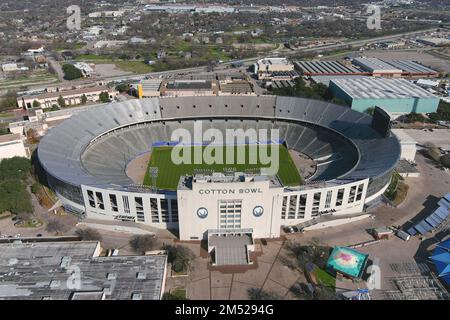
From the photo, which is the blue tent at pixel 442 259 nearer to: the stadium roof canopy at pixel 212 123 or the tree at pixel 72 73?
the stadium roof canopy at pixel 212 123

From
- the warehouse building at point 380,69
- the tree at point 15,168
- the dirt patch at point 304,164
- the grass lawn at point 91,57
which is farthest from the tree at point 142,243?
the grass lawn at point 91,57

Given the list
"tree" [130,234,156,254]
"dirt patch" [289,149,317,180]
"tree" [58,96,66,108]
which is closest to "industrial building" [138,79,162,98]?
"tree" [58,96,66,108]

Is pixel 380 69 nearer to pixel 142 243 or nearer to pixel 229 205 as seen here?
pixel 229 205

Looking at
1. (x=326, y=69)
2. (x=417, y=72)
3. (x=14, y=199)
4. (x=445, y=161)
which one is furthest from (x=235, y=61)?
(x=14, y=199)

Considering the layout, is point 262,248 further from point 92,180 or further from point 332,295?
point 92,180

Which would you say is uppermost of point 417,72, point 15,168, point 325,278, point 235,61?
point 15,168

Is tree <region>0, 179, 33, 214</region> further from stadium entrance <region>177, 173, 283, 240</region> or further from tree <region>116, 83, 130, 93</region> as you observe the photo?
tree <region>116, 83, 130, 93</region>

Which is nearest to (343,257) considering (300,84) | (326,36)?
(300,84)
